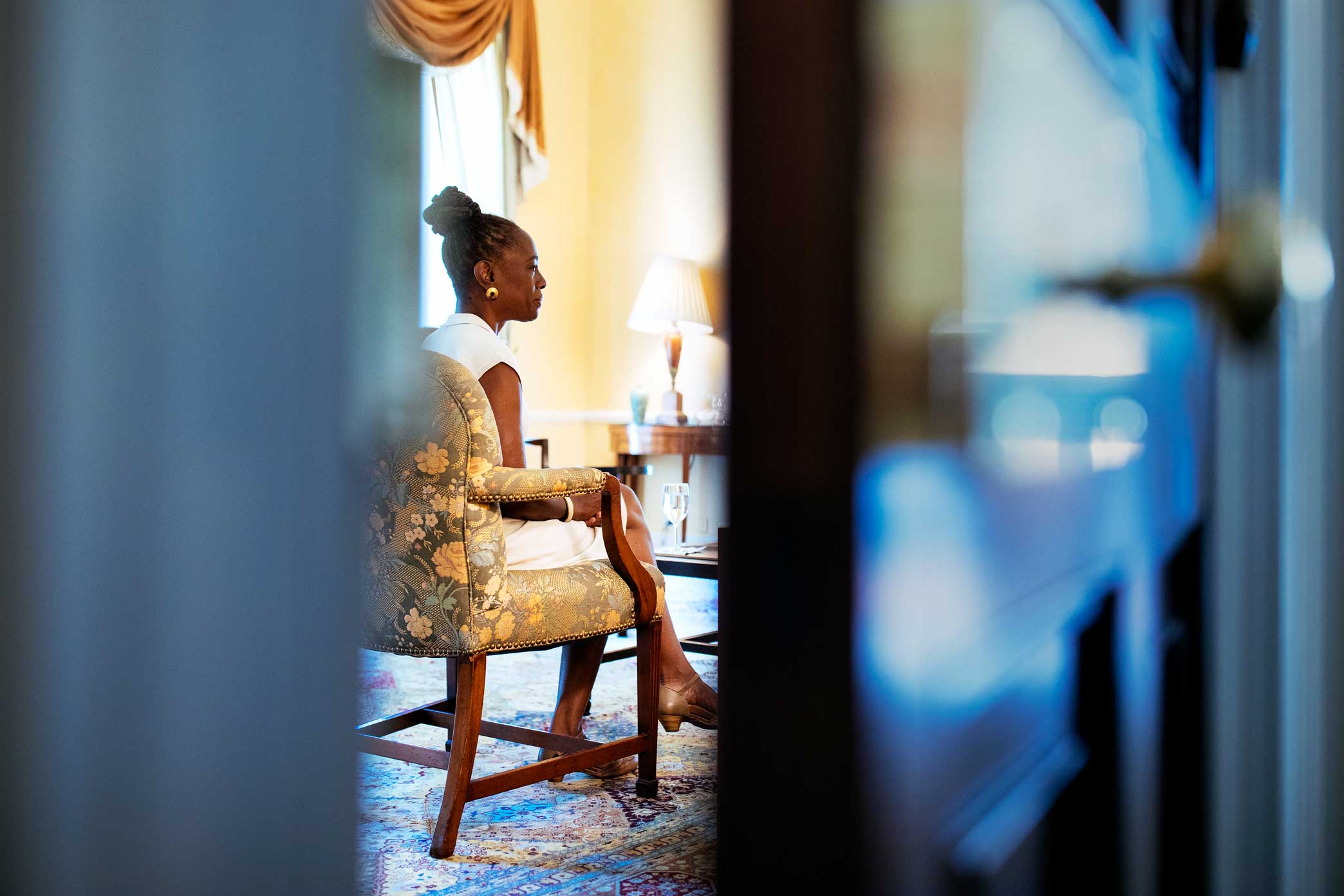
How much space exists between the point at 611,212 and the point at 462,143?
107 centimetres

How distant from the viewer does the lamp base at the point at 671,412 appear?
15.6 ft

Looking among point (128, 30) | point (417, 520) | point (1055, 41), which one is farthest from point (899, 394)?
point (417, 520)

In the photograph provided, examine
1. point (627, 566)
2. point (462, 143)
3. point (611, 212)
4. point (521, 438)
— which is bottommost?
point (627, 566)

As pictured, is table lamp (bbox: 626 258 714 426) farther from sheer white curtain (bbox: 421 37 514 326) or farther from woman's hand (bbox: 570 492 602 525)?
woman's hand (bbox: 570 492 602 525)

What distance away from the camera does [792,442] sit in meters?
0.41

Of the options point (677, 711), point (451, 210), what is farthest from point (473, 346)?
point (677, 711)

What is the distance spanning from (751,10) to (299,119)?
23cm

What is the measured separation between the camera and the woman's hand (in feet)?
7.65

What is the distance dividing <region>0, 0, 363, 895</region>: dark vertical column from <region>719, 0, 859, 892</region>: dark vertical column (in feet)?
0.66

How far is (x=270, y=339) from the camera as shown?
0.49 metres

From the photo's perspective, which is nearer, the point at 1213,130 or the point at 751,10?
the point at 751,10

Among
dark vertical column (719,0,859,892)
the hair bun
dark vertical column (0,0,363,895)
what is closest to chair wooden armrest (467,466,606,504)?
the hair bun

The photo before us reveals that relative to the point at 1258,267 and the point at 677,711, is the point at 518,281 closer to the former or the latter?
the point at 677,711

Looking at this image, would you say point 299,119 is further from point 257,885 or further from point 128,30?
point 257,885
